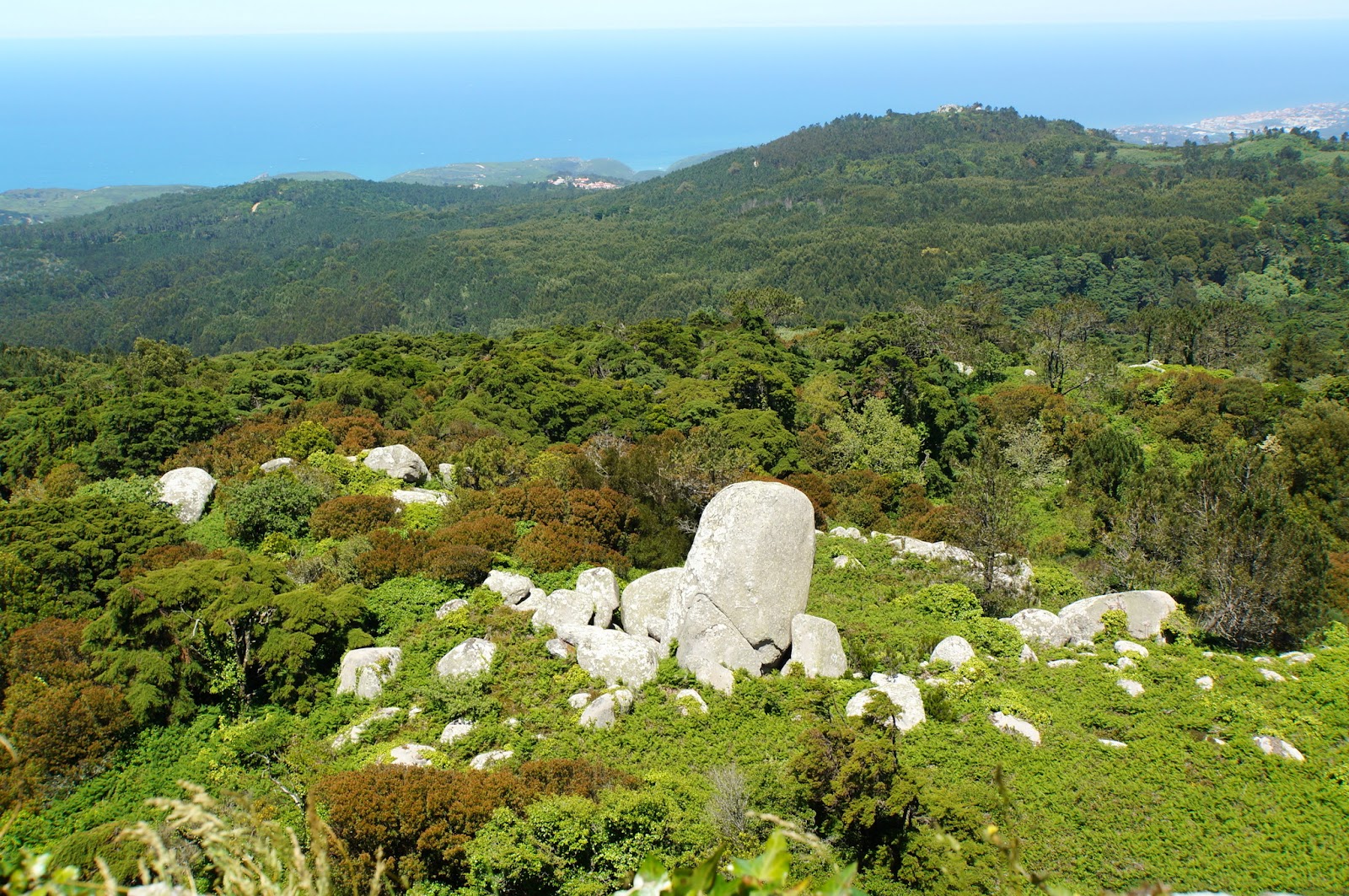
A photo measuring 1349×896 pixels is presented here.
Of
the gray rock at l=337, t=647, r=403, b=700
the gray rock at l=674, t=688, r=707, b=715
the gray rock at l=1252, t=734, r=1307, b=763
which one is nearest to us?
the gray rock at l=1252, t=734, r=1307, b=763

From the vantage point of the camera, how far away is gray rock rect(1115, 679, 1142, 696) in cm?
1203

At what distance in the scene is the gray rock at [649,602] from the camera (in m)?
14.9

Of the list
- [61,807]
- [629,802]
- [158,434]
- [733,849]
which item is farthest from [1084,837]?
[158,434]

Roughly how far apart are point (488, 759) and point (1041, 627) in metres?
10.8

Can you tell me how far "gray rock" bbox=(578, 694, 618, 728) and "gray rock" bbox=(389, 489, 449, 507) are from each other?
9771 millimetres

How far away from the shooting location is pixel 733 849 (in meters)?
8.41

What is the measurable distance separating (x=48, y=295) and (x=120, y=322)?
38.3m

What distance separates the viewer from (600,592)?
15203mm

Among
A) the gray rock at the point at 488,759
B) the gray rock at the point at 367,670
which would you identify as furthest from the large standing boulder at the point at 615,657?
the gray rock at the point at 367,670

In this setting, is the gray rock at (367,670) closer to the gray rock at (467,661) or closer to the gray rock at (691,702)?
the gray rock at (467,661)

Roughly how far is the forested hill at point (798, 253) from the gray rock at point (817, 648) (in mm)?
→ 61495

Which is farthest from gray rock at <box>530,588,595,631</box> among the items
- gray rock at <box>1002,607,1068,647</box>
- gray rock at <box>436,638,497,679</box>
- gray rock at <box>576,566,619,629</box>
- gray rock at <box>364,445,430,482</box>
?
gray rock at <box>364,445,430,482</box>

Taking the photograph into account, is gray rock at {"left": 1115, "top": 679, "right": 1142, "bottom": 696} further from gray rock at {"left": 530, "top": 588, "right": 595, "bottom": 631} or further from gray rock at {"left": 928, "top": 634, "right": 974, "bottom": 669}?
gray rock at {"left": 530, "top": 588, "right": 595, "bottom": 631}

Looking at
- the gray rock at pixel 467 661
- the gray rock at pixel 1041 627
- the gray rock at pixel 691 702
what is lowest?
the gray rock at pixel 1041 627
